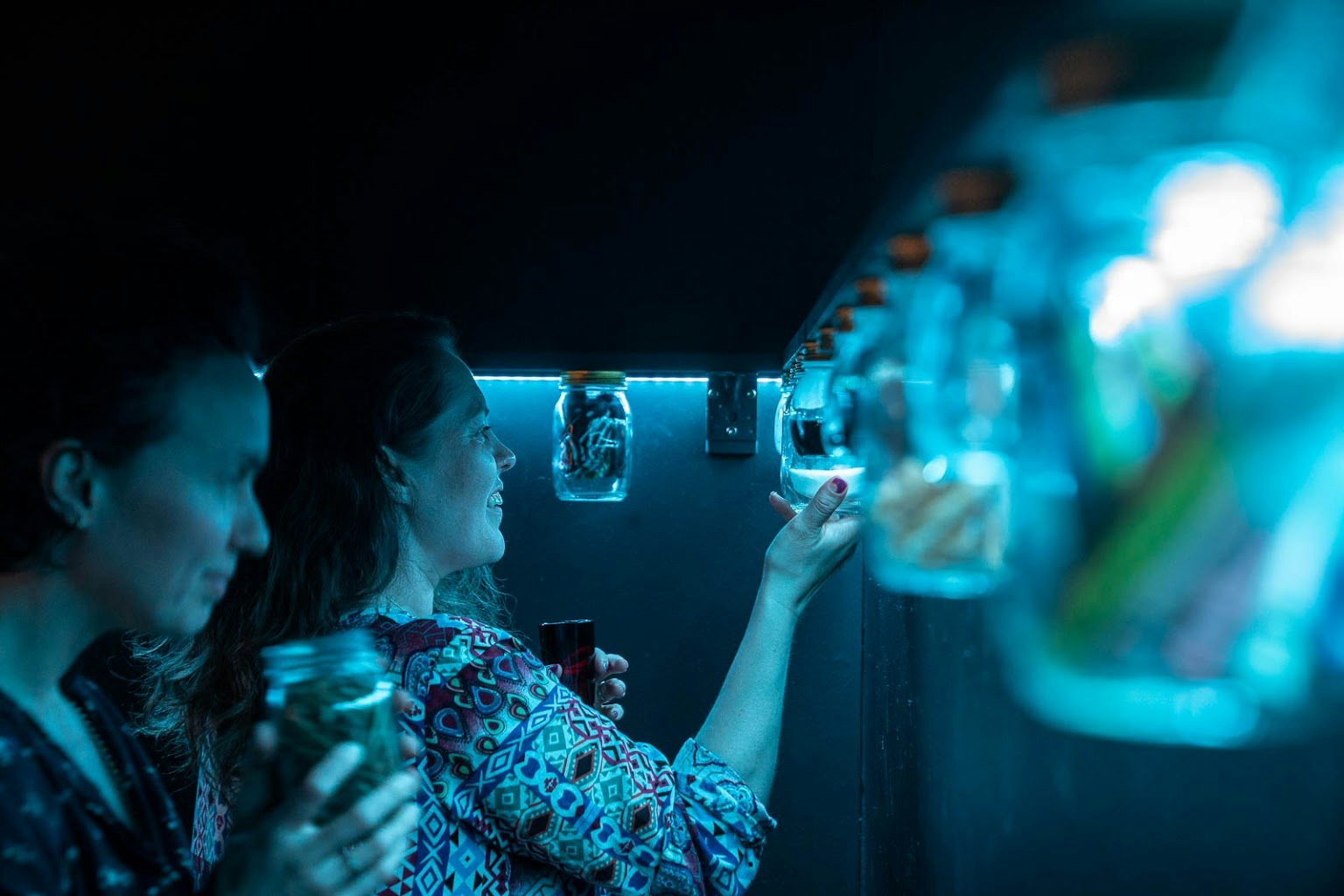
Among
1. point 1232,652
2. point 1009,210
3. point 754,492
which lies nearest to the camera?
point 1232,652

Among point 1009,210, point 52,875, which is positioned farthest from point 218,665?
point 1009,210

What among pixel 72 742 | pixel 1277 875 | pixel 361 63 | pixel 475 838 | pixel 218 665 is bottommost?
pixel 475 838

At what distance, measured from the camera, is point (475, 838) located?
3.12ft

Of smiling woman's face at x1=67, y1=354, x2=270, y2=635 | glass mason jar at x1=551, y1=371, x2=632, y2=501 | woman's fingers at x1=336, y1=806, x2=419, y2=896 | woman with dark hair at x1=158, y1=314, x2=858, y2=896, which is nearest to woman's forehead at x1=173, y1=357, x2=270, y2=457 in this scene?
smiling woman's face at x1=67, y1=354, x2=270, y2=635

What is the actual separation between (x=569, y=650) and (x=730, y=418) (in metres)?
0.45

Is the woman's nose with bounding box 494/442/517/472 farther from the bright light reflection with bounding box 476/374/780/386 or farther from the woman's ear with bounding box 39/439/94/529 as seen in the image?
the woman's ear with bounding box 39/439/94/529

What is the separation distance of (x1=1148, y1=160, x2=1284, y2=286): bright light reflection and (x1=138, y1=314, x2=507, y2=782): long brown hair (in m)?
0.90

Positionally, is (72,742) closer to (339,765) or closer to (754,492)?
(339,765)

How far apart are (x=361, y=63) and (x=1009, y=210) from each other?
0.63 metres

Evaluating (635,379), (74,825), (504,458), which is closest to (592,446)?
(635,379)

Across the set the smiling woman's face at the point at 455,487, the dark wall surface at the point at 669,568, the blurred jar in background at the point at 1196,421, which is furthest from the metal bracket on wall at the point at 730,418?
the blurred jar in background at the point at 1196,421

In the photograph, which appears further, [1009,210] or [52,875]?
[52,875]

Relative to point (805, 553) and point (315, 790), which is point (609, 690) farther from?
point (315, 790)

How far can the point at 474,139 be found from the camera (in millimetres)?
975
